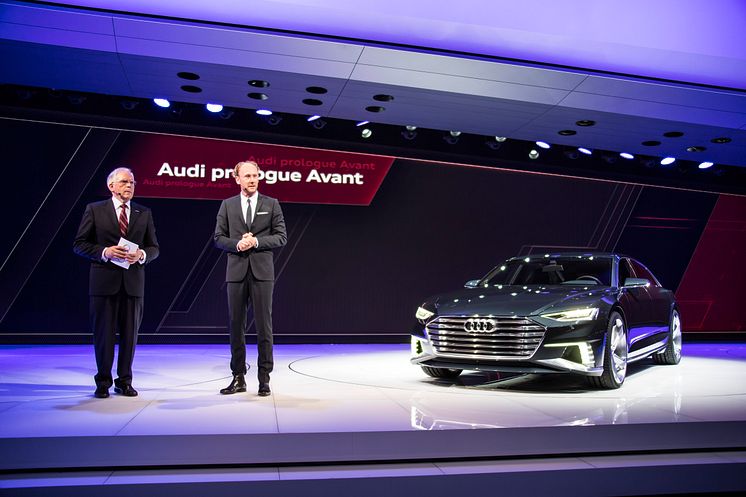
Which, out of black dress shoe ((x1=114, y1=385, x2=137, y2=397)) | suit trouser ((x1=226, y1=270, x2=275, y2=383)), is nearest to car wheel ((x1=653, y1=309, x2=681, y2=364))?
suit trouser ((x1=226, y1=270, x2=275, y2=383))

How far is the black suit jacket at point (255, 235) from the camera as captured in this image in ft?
15.8

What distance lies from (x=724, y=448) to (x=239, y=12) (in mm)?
5353

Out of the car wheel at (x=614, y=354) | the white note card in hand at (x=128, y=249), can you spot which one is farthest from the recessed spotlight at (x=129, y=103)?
the car wheel at (x=614, y=354)

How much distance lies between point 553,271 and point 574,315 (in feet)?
4.38

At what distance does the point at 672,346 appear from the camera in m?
7.46

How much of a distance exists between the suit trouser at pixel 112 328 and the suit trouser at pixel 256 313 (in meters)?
0.67

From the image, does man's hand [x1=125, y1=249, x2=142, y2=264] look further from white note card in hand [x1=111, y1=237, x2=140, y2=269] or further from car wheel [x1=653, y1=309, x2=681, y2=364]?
car wheel [x1=653, y1=309, x2=681, y2=364]

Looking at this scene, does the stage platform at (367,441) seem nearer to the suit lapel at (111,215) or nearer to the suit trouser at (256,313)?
the suit trouser at (256,313)

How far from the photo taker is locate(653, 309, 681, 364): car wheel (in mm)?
7395

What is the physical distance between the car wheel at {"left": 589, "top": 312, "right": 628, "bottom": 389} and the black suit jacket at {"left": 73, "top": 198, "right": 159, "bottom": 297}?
354 cm

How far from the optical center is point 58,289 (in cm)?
910

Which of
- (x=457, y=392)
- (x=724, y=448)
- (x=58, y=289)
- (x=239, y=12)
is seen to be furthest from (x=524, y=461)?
(x=58, y=289)

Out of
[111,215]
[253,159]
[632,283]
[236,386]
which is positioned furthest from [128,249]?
[253,159]

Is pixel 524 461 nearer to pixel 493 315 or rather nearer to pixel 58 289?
pixel 493 315
